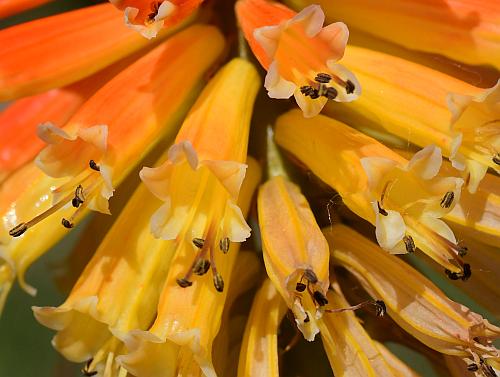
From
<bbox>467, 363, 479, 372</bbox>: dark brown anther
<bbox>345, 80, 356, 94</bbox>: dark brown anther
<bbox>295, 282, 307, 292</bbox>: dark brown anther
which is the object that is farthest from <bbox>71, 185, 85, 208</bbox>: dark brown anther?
<bbox>467, 363, 479, 372</bbox>: dark brown anther

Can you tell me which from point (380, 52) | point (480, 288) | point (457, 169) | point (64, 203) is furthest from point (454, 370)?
point (64, 203)

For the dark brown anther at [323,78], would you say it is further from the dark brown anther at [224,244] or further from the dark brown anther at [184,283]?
the dark brown anther at [184,283]

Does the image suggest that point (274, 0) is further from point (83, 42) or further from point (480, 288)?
point (480, 288)

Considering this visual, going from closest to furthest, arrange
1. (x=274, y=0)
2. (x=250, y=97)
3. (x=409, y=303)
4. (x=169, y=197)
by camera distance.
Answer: (x=169, y=197) → (x=409, y=303) → (x=250, y=97) → (x=274, y=0)

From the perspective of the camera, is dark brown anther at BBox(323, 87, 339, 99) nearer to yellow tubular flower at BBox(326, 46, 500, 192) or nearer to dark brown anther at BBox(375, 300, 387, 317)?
yellow tubular flower at BBox(326, 46, 500, 192)

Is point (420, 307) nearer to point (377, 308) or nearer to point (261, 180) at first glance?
point (377, 308)

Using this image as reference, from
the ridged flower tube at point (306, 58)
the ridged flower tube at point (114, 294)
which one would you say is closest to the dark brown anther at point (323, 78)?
the ridged flower tube at point (306, 58)

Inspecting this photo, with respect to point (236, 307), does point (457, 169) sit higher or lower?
higher
